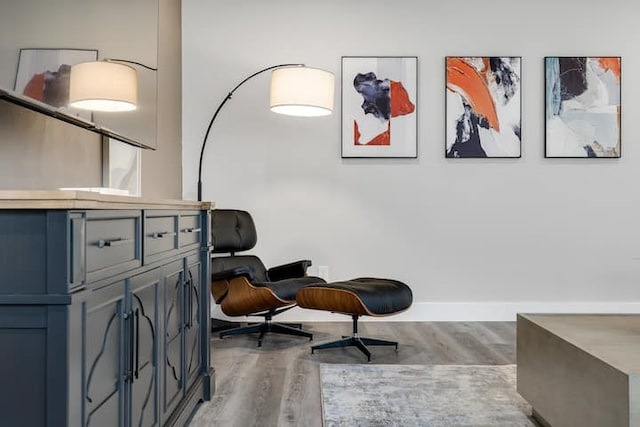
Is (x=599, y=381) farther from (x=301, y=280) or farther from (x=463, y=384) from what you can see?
(x=301, y=280)

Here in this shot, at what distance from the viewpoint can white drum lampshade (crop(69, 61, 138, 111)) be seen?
7.02 feet

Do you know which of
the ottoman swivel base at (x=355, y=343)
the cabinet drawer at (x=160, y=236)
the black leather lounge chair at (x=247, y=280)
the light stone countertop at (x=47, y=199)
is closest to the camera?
the light stone countertop at (x=47, y=199)

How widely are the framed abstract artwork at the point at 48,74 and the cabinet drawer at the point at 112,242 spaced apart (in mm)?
650

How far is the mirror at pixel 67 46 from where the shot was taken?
1740mm

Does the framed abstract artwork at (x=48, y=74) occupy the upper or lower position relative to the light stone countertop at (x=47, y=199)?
upper

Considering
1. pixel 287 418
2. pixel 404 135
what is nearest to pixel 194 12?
pixel 404 135

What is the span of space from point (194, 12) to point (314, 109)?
1.37 m

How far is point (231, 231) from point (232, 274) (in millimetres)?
498

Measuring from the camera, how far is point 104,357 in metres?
1.33

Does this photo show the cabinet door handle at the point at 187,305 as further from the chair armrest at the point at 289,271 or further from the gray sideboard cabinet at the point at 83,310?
the chair armrest at the point at 289,271

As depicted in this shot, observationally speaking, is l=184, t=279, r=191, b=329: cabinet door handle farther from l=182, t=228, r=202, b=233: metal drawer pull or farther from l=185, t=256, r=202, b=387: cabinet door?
l=182, t=228, r=202, b=233: metal drawer pull

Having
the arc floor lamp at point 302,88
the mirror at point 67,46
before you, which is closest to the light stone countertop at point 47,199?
the mirror at point 67,46

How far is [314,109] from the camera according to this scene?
12.8 ft

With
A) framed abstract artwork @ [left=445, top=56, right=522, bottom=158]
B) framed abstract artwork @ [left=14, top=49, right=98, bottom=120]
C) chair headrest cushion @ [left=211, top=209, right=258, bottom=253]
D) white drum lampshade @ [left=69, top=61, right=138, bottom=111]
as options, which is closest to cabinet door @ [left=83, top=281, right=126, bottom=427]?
framed abstract artwork @ [left=14, top=49, right=98, bottom=120]
